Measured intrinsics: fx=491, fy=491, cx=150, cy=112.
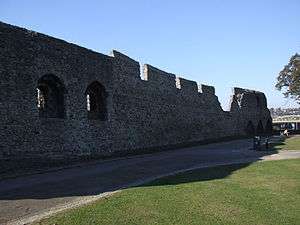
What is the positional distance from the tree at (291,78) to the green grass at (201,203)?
32996 mm

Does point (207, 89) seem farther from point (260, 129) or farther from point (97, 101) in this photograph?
point (97, 101)

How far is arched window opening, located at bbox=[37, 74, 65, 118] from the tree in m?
31.5

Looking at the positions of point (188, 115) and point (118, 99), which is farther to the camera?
point (188, 115)

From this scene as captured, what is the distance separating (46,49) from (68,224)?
10.3 meters

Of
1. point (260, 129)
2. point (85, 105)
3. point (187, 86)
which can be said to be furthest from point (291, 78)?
point (85, 105)

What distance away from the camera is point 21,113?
16.2m

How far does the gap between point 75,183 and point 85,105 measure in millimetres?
7429

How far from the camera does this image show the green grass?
9195mm

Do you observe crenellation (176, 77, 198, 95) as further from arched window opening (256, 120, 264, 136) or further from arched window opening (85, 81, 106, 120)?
arched window opening (256, 120, 264, 136)

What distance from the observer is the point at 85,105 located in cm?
2000

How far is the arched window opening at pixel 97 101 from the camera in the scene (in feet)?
71.1

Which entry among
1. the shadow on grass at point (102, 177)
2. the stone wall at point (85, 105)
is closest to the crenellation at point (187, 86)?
the stone wall at point (85, 105)

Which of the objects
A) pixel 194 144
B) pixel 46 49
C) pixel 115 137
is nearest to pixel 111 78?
pixel 115 137

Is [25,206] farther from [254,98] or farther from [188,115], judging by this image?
[254,98]
